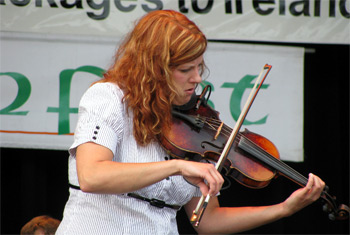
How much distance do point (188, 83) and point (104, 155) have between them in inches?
16.1

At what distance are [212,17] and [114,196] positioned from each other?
146cm

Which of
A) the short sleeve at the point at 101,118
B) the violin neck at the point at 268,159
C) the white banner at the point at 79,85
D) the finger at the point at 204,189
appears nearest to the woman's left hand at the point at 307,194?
the violin neck at the point at 268,159

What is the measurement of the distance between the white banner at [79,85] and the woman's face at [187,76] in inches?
47.8

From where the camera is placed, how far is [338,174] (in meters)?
3.34

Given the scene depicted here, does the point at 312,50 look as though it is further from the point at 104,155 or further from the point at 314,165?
the point at 104,155

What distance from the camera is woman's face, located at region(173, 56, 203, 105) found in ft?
5.76

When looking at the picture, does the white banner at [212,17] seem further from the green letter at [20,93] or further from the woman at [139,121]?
the woman at [139,121]

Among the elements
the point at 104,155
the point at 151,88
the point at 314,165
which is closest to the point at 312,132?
the point at 314,165

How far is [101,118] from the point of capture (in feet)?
5.34

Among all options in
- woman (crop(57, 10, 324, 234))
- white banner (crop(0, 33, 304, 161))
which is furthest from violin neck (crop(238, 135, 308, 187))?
white banner (crop(0, 33, 304, 161))

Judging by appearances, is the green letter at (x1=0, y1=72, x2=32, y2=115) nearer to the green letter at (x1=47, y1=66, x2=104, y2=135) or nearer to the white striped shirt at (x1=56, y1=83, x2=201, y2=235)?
the green letter at (x1=47, y1=66, x2=104, y2=135)

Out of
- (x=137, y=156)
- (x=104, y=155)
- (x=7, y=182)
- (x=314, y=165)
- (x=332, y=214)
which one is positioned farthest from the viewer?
(x=314, y=165)

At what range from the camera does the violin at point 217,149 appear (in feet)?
6.10

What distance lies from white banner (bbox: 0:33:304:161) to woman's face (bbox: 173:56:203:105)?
1.21m
